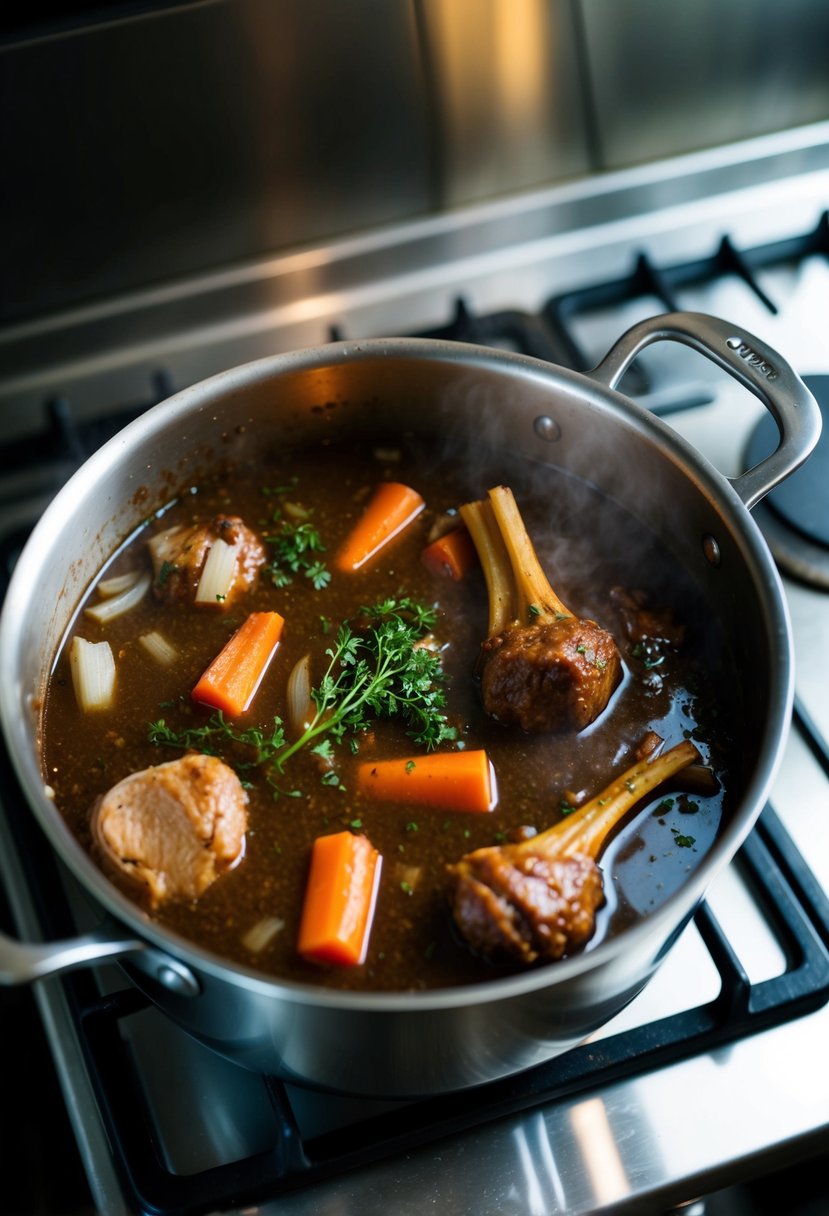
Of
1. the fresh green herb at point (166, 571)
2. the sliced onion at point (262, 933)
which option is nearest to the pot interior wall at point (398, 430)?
the fresh green herb at point (166, 571)

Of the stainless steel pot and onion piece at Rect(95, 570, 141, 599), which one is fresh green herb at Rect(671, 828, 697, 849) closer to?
the stainless steel pot

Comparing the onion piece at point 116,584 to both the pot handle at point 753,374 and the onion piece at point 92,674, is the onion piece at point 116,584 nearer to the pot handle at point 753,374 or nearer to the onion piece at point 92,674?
the onion piece at point 92,674

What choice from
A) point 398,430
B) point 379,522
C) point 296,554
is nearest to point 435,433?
point 398,430

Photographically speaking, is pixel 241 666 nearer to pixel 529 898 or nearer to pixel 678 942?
pixel 529 898

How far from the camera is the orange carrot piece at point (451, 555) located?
1.91 metres

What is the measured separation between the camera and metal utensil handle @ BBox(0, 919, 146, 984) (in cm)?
117

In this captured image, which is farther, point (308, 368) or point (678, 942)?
point (308, 368)

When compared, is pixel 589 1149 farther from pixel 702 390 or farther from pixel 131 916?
pixel 702 390

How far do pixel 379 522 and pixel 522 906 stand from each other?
2.51 ft

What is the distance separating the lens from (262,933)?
151 centimetres

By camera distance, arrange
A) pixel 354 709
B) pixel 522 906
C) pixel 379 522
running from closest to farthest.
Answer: pixel 522 906, pixel 354 709, pixel 379 522

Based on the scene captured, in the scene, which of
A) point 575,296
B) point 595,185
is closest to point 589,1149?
point 575,296

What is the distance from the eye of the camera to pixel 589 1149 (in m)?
1.47

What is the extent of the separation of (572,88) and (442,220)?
34cm
